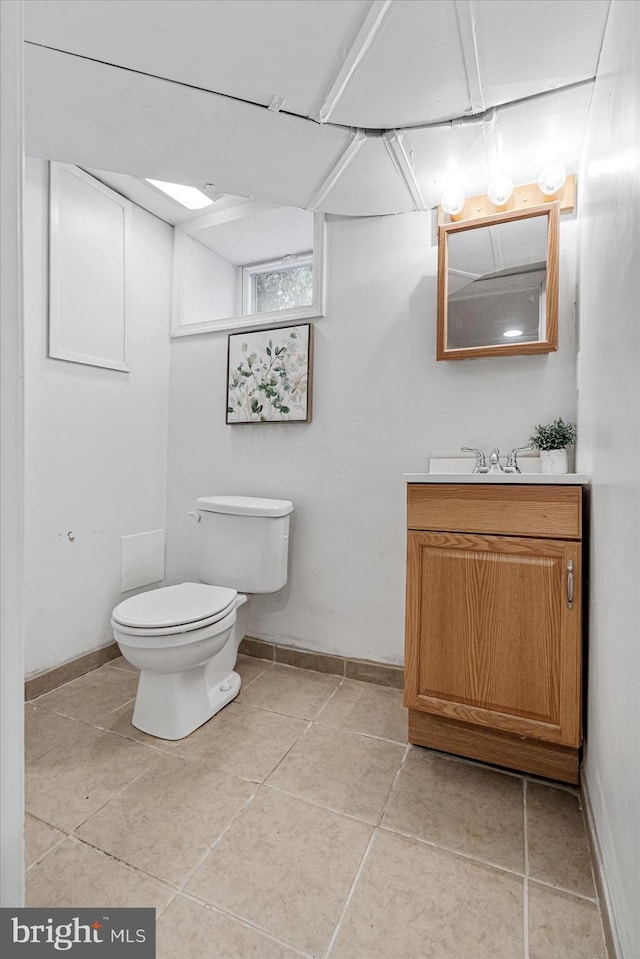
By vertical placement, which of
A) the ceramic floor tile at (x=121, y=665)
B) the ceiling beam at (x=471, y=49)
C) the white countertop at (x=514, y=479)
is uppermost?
the ceiling beam at (x=471, y=49)

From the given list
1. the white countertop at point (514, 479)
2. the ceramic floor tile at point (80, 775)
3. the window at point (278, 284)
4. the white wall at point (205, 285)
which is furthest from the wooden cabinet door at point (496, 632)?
the white wall at point (205, 285)

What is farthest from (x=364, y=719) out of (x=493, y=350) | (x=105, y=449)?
(x=105, y=449)

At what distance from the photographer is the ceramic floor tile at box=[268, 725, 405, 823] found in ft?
4.10

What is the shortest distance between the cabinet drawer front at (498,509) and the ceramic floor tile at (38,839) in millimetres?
1227

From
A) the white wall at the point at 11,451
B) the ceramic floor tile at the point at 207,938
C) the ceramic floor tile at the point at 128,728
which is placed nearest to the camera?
the white wall at the point at 11,451

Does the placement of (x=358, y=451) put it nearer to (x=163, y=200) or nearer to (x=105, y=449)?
(x=105, y=449)

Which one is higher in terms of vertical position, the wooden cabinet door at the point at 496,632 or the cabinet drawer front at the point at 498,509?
the cabinet drawer front at the point at 498,509

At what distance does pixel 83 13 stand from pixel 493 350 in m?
1.43

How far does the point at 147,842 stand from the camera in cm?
110

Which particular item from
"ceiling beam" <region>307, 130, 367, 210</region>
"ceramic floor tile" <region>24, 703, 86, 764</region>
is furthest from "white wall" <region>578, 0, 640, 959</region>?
"ceramic floor tile" <region>24, 703, 86, 764</region>

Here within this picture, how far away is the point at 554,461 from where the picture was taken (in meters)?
1.52

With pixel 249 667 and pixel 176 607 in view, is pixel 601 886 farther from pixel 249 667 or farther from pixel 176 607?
pixel 249 667

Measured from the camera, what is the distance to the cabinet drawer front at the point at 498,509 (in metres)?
1.25

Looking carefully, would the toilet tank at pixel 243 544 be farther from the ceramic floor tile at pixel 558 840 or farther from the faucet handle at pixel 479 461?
the ceramic floor tile at pixel 558 840
